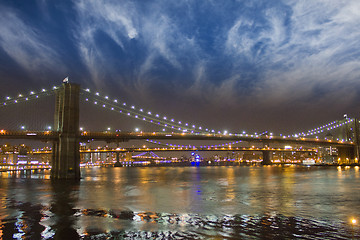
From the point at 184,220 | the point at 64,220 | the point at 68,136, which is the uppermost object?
the point at 68,136

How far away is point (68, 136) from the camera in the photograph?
4062 centimetres

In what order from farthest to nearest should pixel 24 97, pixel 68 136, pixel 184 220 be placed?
pixel 24 97 → pixel 68 136 → pixel 184 220

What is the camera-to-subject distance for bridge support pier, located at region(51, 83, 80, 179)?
4050cm

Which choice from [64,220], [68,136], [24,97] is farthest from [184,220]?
[24,97]

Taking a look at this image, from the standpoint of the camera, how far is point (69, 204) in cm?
1941

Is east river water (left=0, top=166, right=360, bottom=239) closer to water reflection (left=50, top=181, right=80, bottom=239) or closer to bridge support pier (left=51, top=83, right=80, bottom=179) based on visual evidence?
water reflection (left=50, top=181, right=80, bottom=239)

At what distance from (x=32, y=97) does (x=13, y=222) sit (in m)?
47.5

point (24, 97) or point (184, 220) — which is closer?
point (184, 220)

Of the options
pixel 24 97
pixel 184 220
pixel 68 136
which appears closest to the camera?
pixel 184 220

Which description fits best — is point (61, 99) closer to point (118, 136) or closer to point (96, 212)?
point (118, 136)

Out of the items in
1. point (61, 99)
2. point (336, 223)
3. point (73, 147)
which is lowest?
point (336, 223)

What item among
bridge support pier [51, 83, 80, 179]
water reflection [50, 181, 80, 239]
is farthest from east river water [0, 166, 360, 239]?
bridge support pier [51, 83, 80, 179]

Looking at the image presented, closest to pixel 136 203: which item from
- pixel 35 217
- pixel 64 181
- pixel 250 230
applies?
pixel 35 217

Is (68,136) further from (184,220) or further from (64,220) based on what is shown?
(184,220)
